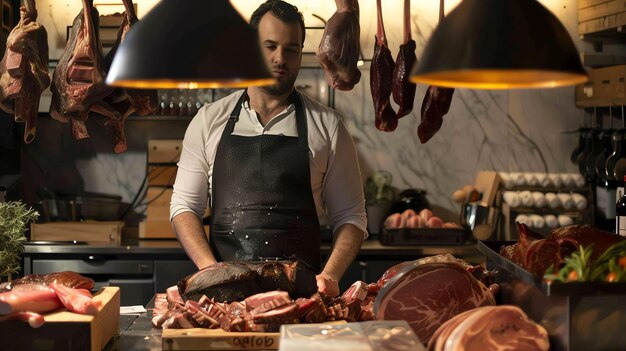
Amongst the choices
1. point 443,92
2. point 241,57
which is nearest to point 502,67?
point 241,57

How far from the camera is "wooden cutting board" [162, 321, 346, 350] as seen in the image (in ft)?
8.23

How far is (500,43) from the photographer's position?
2.05 metres

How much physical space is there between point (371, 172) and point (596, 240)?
363 centimetres

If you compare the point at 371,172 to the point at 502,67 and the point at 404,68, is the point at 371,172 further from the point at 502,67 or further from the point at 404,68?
the point at 502,67

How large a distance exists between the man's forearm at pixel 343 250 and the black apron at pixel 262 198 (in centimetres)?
16

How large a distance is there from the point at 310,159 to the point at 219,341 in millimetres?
1549

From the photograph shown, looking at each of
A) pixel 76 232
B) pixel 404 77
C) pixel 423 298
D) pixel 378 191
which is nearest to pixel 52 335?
pixel 423 298

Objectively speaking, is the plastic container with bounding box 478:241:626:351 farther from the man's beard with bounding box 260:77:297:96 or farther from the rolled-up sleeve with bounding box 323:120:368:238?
the man's beard with bounding box 260:77:297:96

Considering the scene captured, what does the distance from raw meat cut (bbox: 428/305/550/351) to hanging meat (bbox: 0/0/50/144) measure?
1.93 meters

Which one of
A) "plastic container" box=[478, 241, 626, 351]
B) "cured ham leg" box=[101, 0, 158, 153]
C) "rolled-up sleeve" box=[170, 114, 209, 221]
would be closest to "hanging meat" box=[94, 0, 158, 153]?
"cured ham leg" box=[101, 0, 158, 153]

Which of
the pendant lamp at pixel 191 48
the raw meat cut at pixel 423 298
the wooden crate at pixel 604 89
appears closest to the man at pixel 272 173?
the raw meat cut at pixel 423 298

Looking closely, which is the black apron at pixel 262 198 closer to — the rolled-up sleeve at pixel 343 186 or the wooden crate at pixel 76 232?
the rolled-up sleeve at pixel 343 186

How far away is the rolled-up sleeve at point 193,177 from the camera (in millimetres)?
3912

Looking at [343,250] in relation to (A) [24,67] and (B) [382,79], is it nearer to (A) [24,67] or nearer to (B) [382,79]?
(B) [382,79]
